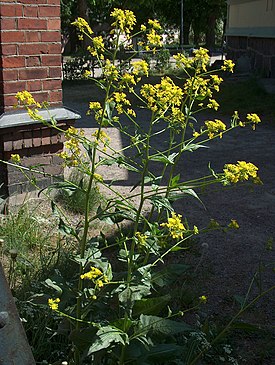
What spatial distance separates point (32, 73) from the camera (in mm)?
4762

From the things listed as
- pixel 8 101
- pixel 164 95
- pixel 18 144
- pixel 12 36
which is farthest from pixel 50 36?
pixel 164 95

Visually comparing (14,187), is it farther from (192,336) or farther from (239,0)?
(239,0)

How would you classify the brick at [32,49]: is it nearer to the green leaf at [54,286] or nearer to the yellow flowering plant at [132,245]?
the yellow flowering plant at [132,245]

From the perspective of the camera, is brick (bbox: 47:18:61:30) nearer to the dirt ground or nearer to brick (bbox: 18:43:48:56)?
brick (bbox: 18:43:48:56)

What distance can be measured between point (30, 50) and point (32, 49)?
0.02 metres

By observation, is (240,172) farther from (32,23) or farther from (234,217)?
(234,217)

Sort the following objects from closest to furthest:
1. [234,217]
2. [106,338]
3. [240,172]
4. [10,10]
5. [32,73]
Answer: [106,338]
[240,172]
[10,10]
[32,73]
[234,217]

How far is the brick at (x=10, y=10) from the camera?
14.8 ft

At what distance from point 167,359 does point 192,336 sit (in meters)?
0.55

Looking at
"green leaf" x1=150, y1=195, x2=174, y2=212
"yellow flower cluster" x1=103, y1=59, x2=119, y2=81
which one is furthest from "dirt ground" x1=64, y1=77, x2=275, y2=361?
"yellow flower cluster" x1=103, y1=59, x2=119, y2=81

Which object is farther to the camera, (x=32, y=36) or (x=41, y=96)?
(x=41, y=96)

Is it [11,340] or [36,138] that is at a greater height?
[11,340]

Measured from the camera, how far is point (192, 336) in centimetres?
282

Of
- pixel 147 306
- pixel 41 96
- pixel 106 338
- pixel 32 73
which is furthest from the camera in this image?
pixel 41 96
